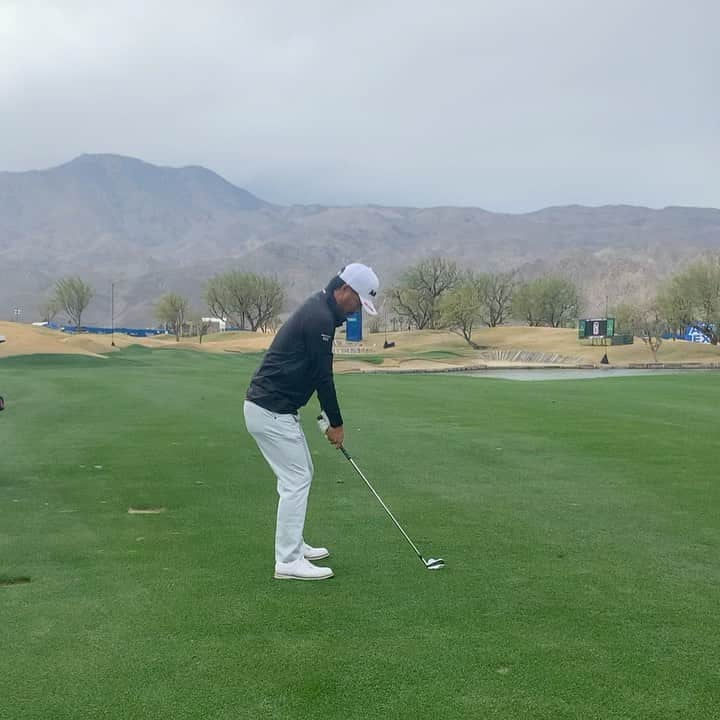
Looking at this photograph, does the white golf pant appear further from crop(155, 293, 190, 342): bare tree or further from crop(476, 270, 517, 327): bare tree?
crop(476, 270, 517, 327): bare tree

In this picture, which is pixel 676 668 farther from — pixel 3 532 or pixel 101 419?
pixel 101 419

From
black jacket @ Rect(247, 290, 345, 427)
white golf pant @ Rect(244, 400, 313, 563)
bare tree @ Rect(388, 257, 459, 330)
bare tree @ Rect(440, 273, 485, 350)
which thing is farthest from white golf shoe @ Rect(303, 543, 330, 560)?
bare tree @ Rect(388, 257, 459, 330)

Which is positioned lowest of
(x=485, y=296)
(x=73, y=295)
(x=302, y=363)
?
(x=302, y=363)

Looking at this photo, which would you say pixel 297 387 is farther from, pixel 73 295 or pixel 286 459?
pixel 73 295

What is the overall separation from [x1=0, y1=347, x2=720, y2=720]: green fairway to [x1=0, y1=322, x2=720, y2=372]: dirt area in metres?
38.2

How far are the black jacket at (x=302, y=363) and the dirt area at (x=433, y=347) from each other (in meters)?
41.8

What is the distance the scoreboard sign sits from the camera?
272ft

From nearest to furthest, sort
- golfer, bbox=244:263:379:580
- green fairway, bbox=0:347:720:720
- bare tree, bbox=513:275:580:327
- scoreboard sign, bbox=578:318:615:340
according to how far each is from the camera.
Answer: green fairway, bbox=0:347:720:720 → golfer, bbox=244:263:379:580 → scoreboard sign, bbox=578:318:615:340 → bare tree, bbox=513:275:580:327

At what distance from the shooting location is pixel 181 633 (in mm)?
5148

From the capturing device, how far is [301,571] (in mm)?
6203

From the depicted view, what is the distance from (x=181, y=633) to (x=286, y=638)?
26.1 inches

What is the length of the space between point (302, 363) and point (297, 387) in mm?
201

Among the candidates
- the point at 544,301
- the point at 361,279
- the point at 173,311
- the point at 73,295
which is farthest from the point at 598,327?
the point at 361,279

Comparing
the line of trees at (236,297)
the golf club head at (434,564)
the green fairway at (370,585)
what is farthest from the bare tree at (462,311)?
the golf club head at (434,564)
